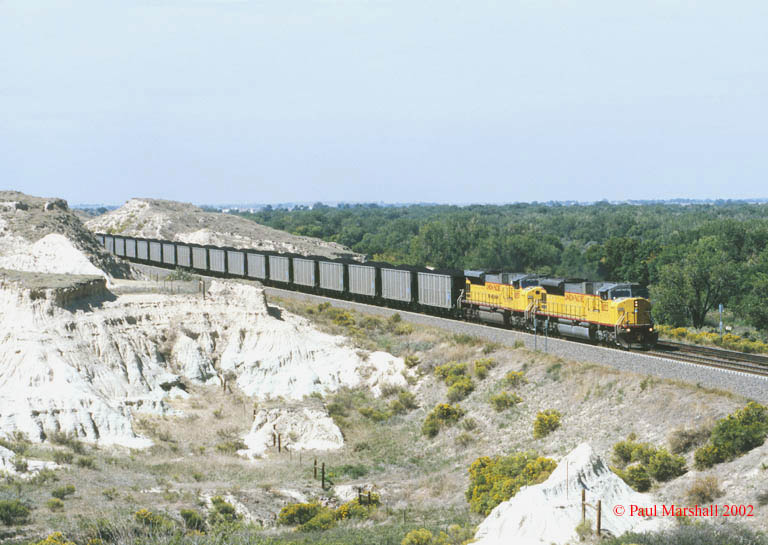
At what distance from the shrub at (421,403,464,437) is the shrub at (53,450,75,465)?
45.2 feet

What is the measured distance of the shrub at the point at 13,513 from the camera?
67.4 ft

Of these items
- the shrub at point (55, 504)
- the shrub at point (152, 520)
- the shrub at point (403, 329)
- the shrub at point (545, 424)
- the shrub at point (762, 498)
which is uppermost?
the shrub at point (403, 329)

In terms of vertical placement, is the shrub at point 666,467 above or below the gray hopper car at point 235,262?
below

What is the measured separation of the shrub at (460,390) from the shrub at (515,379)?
1747mm

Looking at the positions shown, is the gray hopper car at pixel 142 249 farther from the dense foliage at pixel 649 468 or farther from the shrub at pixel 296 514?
the dense foliage at pixel 649 468

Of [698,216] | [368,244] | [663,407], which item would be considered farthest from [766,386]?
[698,216]

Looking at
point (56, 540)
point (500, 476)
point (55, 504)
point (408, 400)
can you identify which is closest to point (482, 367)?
point (408, 400)

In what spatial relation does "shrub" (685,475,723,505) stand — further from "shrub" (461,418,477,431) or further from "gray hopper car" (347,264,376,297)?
"gray hopper car" (347,264,376,297)

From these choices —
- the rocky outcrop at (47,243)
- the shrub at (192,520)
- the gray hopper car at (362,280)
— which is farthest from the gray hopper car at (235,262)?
the shrub at (192,520)

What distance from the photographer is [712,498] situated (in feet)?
66.9

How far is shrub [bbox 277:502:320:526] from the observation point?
77.9 ft

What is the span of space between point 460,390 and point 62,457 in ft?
53.4

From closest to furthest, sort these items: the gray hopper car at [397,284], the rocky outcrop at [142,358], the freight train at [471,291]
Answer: the rocky outcrop at [142,358] < the freight train at [471,291] < the gray hopper car at [397,284]

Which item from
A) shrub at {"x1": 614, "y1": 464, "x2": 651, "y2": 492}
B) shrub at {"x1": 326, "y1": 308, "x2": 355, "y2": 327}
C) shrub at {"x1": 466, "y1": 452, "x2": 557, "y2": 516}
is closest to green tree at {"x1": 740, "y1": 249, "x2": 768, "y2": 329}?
shrub at {"x1": 326, "y1": 308, "x2": 355, "y2": 327}
